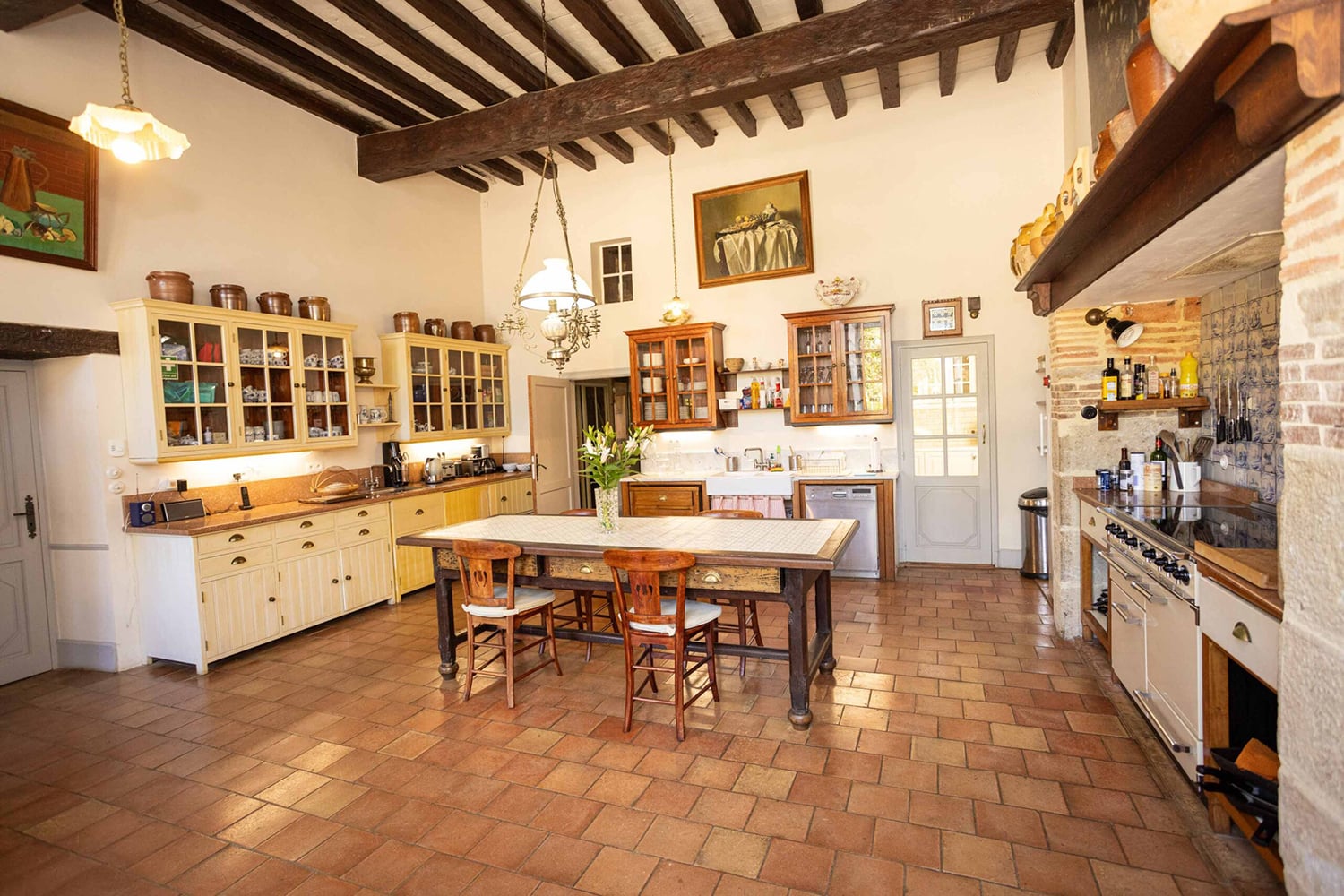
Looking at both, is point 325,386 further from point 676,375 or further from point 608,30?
point 608,30

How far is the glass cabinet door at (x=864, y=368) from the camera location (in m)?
5.96

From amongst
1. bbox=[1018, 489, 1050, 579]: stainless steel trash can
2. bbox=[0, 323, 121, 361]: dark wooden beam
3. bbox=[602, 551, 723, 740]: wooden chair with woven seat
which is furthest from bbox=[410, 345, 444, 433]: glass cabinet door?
bbox=[1018, 489, 1050, 579]: stainless steel trash can

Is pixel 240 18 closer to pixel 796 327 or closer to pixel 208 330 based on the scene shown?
pixel 208 330

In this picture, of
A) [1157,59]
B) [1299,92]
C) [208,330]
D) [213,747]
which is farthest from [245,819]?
[1157,59]

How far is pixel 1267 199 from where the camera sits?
1.90 metres

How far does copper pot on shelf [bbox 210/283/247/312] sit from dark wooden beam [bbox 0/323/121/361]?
0.67 metres

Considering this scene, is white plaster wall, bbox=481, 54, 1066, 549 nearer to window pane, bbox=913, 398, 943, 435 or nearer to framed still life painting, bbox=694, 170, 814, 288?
framed still life painting, bbox=694, 170, 814, 288

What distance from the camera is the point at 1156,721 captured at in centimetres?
267

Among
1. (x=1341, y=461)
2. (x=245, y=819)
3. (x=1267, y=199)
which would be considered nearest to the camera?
(x=1341, y=461)

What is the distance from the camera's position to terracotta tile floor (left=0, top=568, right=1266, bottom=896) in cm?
218

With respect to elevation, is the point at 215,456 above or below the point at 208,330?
below

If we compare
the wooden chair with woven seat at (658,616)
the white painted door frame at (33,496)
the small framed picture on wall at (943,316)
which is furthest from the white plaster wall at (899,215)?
the white painted door frame at (33,496)

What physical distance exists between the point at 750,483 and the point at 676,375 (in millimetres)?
1400

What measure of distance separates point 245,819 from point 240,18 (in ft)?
16.4
